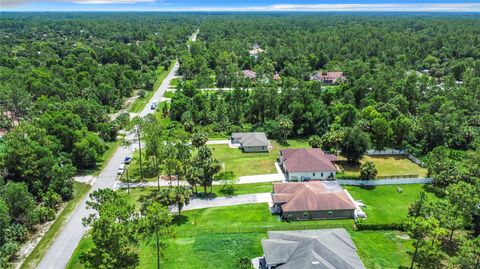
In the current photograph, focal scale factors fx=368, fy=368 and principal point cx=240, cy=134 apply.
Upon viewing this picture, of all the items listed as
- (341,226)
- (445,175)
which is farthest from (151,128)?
(445,175)

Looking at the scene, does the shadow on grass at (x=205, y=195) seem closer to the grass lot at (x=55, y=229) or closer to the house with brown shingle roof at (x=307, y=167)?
the house with brown shingle roof at (x=307, y=167)

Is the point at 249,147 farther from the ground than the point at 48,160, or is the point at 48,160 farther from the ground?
the point at 48,160

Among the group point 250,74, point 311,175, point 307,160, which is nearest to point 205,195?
point 311,175

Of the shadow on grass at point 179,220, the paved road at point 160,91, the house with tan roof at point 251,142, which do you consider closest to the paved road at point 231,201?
the shadow on grass at point 179,220

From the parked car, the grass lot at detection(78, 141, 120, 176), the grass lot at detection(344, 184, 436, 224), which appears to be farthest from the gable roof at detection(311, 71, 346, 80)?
the parked car

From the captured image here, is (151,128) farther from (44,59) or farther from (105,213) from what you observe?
(44,59)

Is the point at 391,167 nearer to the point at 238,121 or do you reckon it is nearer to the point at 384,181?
the point at 384,181
